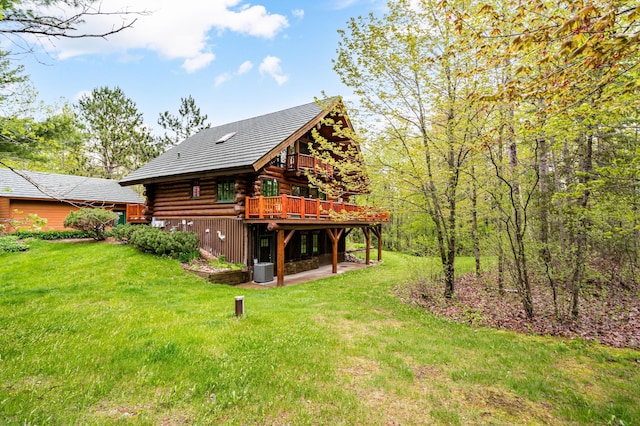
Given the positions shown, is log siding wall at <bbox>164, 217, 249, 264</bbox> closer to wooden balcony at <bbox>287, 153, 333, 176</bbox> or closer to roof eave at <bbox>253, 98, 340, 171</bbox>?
roof eave at <bbox>253, 98, 340, 171</bbox>

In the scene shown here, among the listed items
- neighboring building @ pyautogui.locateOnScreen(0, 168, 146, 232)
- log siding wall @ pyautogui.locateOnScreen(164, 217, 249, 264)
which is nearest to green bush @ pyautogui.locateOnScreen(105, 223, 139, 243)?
neighboring building @ pyautogui.locateOnScreen(0, 168, 146, 232)

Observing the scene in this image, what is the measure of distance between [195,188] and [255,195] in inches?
155

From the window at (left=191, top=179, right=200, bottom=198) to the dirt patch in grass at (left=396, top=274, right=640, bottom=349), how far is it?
10.9 meters

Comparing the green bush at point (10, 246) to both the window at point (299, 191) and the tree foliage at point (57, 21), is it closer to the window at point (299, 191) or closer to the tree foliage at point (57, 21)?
the window at point (299, 191)

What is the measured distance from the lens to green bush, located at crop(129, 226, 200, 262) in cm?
1238

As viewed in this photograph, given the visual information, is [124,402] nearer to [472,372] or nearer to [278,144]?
[472,372]

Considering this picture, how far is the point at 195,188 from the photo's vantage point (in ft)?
49.5

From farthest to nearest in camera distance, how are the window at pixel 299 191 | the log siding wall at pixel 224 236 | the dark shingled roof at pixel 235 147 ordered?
the window at pixel 299 191, the log siding wall at pixel 224 236, the dark shingled roof at pixel 235 147

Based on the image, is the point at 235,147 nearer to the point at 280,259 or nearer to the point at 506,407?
the point at 280,259

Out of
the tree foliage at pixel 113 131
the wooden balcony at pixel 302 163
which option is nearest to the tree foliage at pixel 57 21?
the wooden balcony at pixel 302 163

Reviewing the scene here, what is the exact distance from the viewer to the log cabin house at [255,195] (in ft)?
39.7

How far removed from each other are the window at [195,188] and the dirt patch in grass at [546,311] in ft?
35.7

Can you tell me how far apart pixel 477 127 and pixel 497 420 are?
6374 mm

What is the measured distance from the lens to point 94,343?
4906mm
